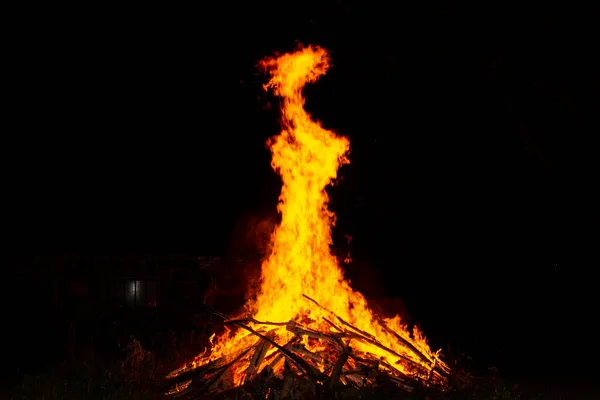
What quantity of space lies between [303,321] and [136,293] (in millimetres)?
8390

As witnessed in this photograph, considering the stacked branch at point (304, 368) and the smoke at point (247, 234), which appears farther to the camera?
the smoke at point (247, 234)

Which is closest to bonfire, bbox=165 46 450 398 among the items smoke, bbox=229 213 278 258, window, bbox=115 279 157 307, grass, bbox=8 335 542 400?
grass, bbox=8 335 542 400

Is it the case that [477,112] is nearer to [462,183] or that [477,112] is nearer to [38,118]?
[462,183]

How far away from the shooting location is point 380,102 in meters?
17.0

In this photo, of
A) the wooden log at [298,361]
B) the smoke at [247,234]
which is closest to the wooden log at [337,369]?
the wooden log at [298,361]

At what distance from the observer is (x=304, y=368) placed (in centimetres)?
806

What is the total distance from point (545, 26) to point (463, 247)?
582 centimetres

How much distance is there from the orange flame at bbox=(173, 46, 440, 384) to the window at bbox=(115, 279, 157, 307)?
7407 mm

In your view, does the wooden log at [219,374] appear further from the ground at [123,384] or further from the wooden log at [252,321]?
the ground at [123,384]

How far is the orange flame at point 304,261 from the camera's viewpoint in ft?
31.0

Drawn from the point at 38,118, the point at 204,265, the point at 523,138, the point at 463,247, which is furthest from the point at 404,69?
the point at 38,118

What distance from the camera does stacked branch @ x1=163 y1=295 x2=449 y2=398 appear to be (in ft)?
25.9

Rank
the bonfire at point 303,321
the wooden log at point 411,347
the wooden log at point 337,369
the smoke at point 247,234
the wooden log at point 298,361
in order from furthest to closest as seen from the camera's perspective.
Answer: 1. the smoke at point 247,234
2. the wooden log at point 411,347
3. the bonfire at point 303,321
4. the wooden log at point 298,361
5. the wooden log at point 337,369

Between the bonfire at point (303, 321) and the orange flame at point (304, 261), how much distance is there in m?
0.01
